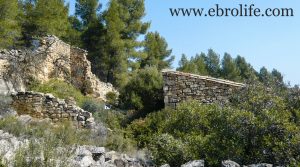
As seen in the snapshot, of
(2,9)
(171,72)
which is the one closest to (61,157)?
(171,72)

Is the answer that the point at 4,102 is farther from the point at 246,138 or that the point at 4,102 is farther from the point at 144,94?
the point at 246,138

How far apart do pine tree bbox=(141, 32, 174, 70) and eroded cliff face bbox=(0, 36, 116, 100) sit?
8556 millimetres

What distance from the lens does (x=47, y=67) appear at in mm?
18531

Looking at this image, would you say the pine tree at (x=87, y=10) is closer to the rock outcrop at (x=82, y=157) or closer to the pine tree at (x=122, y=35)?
the pine tree at (x=122, y=35)

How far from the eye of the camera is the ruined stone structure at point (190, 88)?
15000 mm

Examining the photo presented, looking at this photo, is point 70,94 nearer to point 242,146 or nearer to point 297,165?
point 242,146

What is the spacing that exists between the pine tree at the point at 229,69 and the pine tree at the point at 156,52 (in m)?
7.40

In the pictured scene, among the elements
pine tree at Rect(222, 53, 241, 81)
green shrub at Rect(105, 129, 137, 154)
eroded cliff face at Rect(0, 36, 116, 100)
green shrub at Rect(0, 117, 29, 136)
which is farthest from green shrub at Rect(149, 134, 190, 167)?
pine tree at Rect(222, 53, 241, 81)

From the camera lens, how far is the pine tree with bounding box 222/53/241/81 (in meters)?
39.0

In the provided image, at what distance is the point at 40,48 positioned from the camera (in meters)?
18.4

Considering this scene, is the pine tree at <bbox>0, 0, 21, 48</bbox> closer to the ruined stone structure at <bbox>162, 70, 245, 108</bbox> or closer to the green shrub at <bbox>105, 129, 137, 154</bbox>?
the ruined stone structure at <bbox>162, 70, 245, 108</bbox>

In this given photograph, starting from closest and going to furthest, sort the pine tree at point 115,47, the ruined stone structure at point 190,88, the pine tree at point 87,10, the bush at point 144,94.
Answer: the ruined stone structure at point 190,88, the bush at point 144,94, the pine tree at point 115,47, the pine tree at point 87,10

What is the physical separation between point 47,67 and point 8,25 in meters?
2.23

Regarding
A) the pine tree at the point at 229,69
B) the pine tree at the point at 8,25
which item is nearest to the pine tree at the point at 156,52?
the pine tree at the point at 229,69
